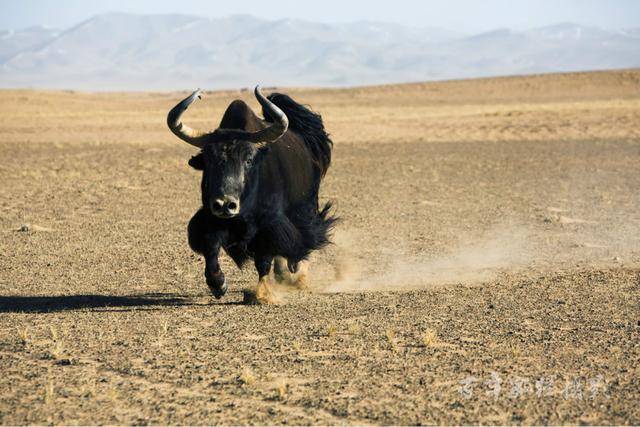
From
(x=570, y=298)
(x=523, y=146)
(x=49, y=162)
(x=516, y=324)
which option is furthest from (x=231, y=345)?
(x=523, y=146)

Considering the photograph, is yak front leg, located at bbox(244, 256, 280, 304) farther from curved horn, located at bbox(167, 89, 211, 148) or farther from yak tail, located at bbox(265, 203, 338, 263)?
curved horn, located at bbox(167, 89, 211, 148)

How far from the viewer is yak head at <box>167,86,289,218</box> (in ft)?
25.1

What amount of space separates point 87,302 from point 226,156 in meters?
2.01

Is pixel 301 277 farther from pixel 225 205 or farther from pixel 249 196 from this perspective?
pixel 225 205

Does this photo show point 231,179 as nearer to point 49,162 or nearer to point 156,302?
point 156,302

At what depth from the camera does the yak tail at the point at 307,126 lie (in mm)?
10180

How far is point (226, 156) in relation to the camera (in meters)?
7.79

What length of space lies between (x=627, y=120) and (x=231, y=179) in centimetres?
3033

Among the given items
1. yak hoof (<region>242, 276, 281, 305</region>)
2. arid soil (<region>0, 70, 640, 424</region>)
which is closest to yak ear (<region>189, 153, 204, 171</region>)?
yak hoof (<region>242, 276, 281, 305</region>)

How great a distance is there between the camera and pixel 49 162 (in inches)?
916

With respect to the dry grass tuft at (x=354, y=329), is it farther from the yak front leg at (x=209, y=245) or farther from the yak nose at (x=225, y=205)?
the yak front leg at (x=209, y=245)

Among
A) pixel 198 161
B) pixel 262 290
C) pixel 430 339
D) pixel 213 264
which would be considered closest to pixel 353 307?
pixel 262 290

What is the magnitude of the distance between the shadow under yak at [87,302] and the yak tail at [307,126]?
232 cm

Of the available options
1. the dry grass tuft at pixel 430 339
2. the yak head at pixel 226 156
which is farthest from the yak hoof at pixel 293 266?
the dry grass tuft at pixel 430 339
